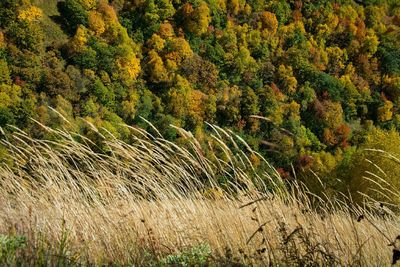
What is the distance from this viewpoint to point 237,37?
7800 cm

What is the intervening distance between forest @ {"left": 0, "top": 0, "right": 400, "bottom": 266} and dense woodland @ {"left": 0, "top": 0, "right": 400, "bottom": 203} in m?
0.23

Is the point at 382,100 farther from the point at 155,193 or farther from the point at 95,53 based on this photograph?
the point at 155,193

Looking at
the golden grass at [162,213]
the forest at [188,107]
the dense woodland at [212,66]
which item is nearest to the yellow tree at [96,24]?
the dense woodland at [212,66]

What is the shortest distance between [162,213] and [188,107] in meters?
61.1

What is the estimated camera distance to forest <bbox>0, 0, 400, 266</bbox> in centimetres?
271

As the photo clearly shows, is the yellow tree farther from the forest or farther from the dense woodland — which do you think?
the forest

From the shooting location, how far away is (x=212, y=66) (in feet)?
236

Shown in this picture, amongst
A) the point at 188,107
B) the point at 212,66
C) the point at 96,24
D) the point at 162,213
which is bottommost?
the point at 188,107

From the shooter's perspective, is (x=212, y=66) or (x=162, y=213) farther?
(x=212, y=66)

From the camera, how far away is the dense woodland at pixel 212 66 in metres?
57.7

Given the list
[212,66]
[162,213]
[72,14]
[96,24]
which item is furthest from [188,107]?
[162,213]

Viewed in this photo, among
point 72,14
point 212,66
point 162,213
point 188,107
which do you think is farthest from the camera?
point 212,66

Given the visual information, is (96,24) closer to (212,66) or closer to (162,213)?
(212,66)

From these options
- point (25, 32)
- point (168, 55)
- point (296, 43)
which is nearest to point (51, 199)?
point (25, 32)
